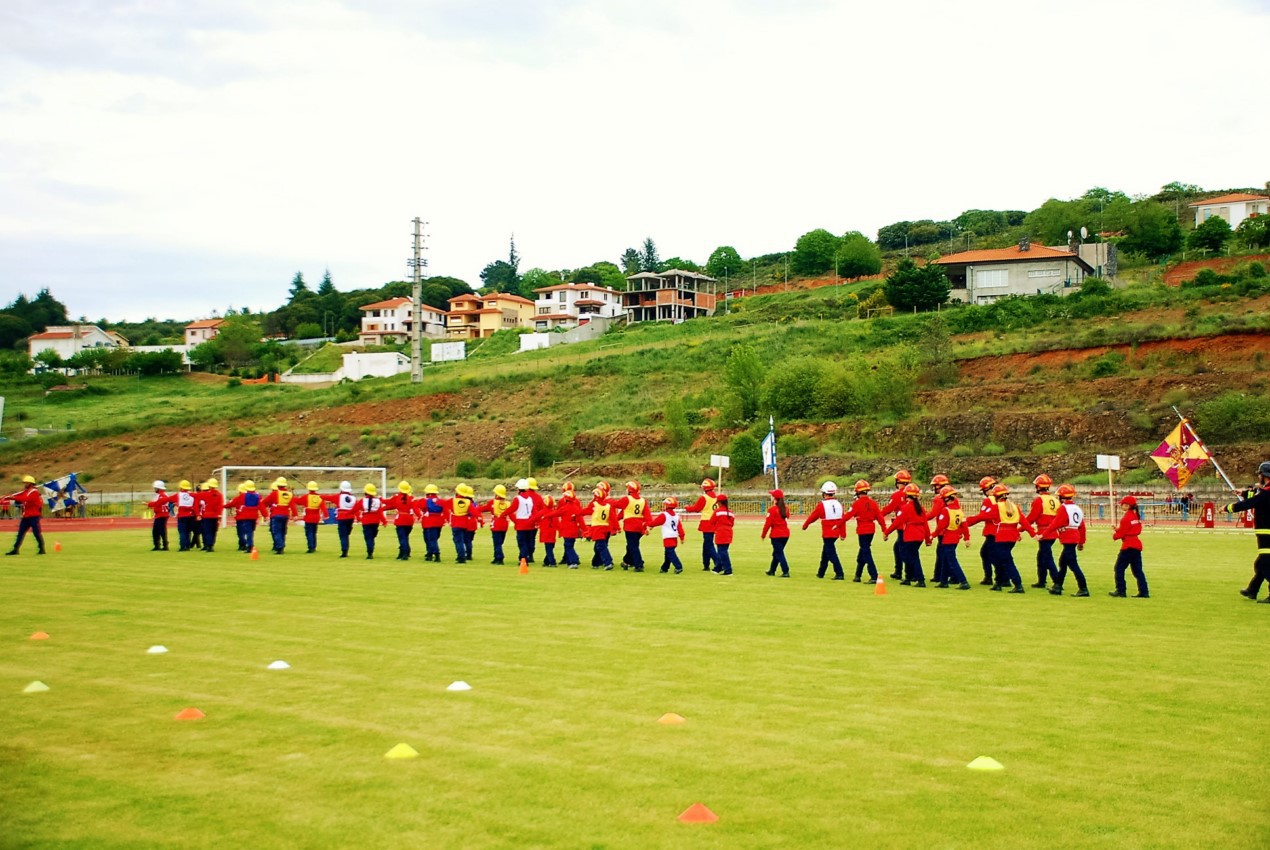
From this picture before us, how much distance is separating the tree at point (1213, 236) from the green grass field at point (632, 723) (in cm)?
8243

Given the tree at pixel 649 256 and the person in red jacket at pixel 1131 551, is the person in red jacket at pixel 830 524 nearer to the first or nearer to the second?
the person in red jacket at pixel 1131 551

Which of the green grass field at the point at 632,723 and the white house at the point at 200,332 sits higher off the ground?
the white house at the point at 200,332

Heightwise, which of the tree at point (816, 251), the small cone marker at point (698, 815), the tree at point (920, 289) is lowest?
the small cone marker at point (698, 815)

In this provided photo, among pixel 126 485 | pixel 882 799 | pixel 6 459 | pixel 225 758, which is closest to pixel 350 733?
pixel 225 758

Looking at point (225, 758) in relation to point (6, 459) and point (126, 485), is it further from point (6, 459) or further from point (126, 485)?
point (6, 459)

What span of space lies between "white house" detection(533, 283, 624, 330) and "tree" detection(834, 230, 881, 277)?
2601 cm

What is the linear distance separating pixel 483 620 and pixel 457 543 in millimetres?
10437

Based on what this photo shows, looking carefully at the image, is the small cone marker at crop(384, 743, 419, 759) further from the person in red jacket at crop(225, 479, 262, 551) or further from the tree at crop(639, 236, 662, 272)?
the tree at crop(639, 236, 662, 272)

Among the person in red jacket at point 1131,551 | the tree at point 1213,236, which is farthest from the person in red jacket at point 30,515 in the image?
the tree at point 1213,236

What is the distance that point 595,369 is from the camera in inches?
3337

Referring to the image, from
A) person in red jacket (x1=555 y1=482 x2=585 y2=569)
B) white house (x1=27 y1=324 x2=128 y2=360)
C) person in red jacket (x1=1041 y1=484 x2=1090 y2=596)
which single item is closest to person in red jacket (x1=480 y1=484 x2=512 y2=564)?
person in red jacket (x1=555 y1=482 x2=585 y2=569)

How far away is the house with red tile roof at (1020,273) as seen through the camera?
84812 mm

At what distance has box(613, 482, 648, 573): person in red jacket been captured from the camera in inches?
947

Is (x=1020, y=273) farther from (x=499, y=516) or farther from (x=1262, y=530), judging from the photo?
(x=1262, y=530)
